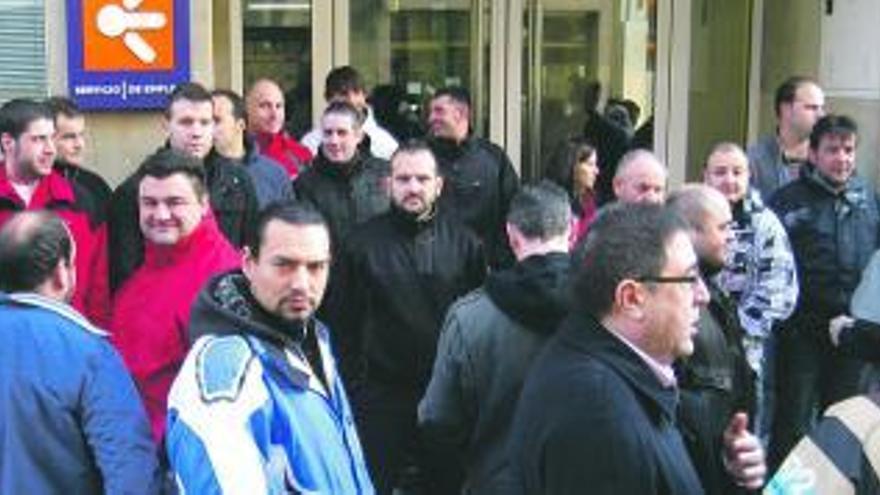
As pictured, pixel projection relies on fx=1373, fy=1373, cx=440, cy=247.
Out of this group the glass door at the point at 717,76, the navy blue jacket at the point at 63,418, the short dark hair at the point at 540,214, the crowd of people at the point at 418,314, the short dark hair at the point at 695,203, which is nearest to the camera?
the crowd of people at the point at 418,314

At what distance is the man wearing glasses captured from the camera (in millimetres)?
2742

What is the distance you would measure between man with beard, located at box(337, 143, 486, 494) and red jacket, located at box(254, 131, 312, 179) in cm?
157

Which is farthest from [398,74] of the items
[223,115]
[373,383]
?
[373,383]

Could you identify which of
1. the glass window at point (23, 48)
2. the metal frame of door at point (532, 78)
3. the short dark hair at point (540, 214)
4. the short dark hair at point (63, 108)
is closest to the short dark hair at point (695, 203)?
the short dark hair at point (540, 214)

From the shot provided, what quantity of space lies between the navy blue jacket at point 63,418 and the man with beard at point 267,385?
0.35 m

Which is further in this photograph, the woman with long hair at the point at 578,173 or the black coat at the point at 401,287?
the woman with long hair at the point at 578,173

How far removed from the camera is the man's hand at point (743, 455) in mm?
3252

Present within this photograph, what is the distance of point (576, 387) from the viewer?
2812mm

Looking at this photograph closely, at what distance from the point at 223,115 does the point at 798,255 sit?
289 centimetres

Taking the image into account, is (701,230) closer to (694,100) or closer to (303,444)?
(303,444)

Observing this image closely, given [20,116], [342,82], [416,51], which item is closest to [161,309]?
[20,116]

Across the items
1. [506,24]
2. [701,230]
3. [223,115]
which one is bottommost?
[701,230]

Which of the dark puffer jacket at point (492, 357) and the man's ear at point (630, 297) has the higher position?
the man's ear at point (630, 297)

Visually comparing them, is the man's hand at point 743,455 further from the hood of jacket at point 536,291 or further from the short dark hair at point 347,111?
the short dark hair at point 347,111
